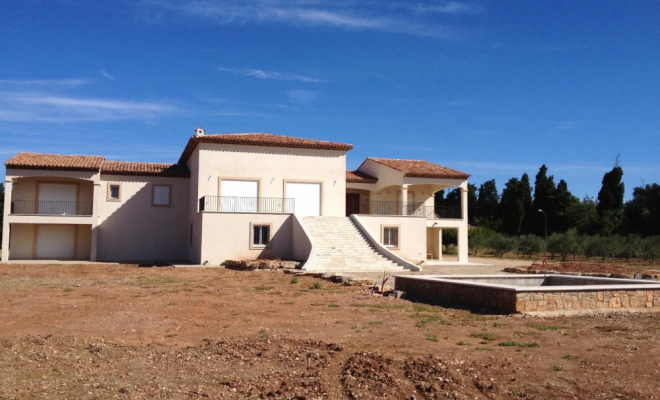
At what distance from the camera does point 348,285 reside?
1770 centimetres

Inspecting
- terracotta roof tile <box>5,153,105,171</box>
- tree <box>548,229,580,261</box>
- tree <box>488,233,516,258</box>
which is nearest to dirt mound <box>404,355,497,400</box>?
terracotta roof tile <box>5,153,105,171</box>

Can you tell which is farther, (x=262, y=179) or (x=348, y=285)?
(x=262, y=179)

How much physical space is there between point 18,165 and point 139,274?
40.9ft

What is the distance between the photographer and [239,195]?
98.9 feet

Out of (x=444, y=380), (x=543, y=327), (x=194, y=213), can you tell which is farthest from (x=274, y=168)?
(x=444, y=380)

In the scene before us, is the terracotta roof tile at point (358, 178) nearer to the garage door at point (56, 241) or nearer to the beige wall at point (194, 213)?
the beige wall at point (194, 213)

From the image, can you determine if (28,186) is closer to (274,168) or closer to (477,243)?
(274,168)

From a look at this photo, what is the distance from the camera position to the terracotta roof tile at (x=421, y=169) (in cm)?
3353

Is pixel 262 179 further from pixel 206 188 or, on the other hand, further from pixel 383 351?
pixel 383 351

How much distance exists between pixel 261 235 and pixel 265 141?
17.5 feet

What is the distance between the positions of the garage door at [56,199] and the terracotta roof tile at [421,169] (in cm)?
1810

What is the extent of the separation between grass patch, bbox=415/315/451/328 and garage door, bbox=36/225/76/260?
87.0ft

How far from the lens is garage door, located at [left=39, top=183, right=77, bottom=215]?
104 feet

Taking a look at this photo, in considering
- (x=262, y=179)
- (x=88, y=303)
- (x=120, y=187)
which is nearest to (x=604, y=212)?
(x=262, y=179)
